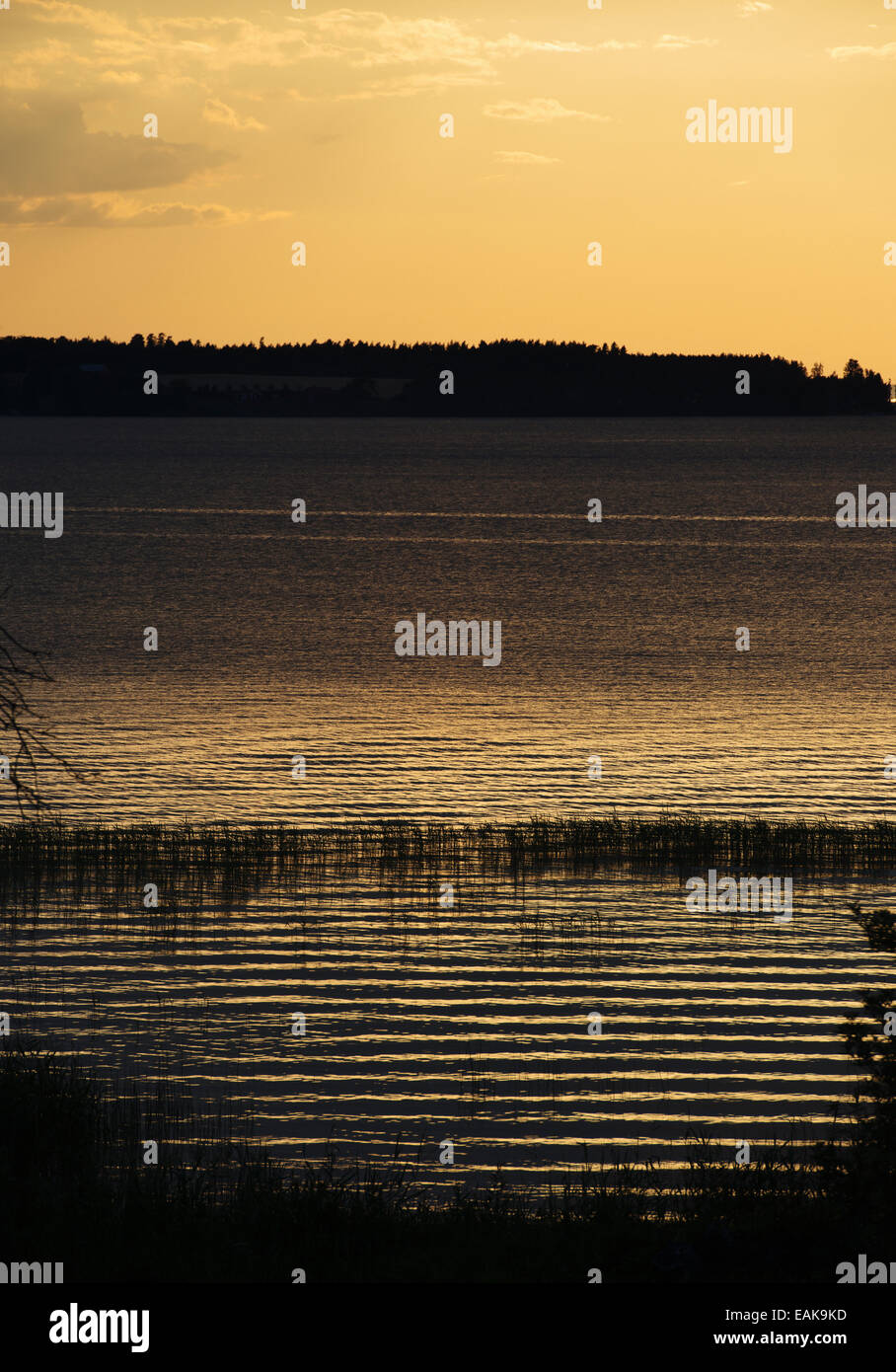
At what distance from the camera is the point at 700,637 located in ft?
233

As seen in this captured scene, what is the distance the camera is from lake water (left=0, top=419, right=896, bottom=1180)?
1800cm

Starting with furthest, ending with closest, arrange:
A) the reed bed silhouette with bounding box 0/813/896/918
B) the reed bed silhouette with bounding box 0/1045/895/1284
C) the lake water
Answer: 1. the reed bed silhouette with bounding box 0/813/896/918
2. the lake water
3. the reed bed silhouette with bounding box 0/1045/895/1284

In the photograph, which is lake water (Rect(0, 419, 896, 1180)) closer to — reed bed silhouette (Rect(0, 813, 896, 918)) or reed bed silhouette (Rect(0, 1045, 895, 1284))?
reed bed silhouette (Rect(0, 813, 896, 918))

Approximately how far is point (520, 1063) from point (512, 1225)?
6319 mm

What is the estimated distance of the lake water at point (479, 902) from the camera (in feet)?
59.1

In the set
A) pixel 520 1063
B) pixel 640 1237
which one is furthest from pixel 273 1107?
pixel 640 1237

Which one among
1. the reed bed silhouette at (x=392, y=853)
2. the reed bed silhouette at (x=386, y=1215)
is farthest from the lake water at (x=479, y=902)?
the reed bed silhouette at (x=386, y=1215)

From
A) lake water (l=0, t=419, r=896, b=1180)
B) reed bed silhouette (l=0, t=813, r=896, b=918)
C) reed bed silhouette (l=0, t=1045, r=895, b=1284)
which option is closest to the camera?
reed bed silhouette (l=0, t=1045, r=895, b=1284)

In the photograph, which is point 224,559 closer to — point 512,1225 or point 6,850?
point 6,850

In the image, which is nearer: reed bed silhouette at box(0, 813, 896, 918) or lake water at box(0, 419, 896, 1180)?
lake water at box(0, 419, 896, 1180)

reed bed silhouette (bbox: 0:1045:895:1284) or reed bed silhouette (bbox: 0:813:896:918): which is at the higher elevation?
reed bed silhouette (bbox: 0:813:896:918)

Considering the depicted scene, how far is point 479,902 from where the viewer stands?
26.0m

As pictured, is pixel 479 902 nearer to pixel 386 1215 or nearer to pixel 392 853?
pixel 392 853

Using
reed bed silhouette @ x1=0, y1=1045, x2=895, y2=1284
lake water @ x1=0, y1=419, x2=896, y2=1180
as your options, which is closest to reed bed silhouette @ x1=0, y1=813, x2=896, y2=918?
lake water @ x1=0, y1=419, x2=896, y2=1180
